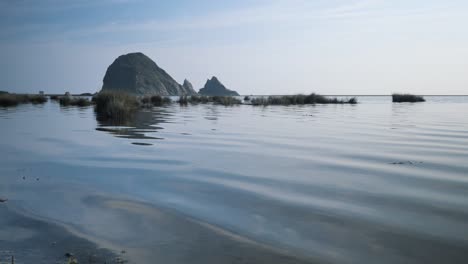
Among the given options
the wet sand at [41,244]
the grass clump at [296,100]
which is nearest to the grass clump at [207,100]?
the grass clump at [296,100]

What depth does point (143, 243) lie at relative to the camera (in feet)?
14.6

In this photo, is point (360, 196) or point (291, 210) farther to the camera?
point (360, 196)

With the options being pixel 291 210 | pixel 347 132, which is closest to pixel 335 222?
pixel 291 210

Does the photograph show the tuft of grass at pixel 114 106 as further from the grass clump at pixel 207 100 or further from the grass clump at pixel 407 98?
the grass clump at pixel 407 98

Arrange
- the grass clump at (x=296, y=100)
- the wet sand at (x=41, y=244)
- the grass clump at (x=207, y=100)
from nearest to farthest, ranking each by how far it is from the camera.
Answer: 1. the wet sand at (x=41, y=244)
2. the grass clump at (x=207, y=100)
3. the grass clump at (x=296, y=100)

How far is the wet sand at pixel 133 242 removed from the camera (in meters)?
4.02

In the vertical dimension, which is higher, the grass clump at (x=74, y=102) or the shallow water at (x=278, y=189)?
the grass clump at (x=74, y=102)

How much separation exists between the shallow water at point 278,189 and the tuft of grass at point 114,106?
13.4 meters

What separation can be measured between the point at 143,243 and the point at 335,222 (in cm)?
263

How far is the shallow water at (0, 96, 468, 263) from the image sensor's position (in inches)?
182

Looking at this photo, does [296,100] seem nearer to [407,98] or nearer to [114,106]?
[407,98]

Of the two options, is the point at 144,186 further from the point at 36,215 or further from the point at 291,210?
the point at 291,210

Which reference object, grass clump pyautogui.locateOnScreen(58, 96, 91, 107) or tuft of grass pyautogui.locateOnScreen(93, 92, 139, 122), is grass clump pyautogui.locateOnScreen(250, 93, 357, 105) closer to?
grass clump pyautogui.locateOnScreen(58, 96, 91, 107)

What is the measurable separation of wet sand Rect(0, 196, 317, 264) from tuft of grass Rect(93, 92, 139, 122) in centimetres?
2003
